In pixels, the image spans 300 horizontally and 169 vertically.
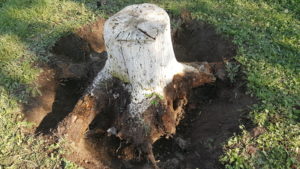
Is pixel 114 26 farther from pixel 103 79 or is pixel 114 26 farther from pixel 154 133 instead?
pixel 154 133

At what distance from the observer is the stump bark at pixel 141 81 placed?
311 centimetres

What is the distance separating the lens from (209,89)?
402 cm

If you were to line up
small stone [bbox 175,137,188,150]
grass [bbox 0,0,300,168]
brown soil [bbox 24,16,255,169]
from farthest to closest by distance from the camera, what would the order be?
small stone [bbox 175,137,188,150] < brown soil [bbox 24,16,255,169] < grass [bbox 0,0,300,168]

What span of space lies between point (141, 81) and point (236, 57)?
1388 mm

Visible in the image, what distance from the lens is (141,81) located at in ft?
11.0

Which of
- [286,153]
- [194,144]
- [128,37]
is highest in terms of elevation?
[128,37]

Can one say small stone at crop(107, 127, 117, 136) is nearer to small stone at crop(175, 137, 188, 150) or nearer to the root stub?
the root stub

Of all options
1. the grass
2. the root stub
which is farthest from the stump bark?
the grass

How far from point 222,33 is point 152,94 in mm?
1587

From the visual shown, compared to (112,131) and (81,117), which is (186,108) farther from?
(81,117)

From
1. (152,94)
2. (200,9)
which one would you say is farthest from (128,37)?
(200,9)

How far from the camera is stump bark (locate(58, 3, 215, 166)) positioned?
311 centimetres

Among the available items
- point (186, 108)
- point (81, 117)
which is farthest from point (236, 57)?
point (81, 117)

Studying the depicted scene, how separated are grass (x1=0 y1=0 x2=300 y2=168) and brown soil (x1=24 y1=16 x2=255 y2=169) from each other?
144 millimetres
